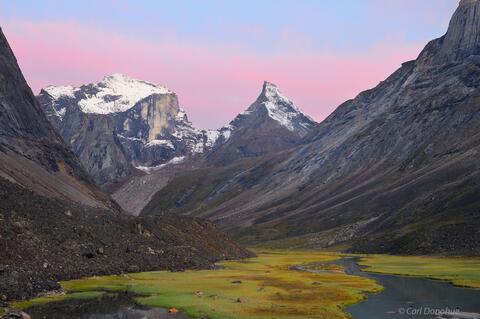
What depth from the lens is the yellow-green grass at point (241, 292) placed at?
54625mm

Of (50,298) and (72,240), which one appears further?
(72,240)

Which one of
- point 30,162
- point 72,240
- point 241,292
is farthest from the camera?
point 30,162

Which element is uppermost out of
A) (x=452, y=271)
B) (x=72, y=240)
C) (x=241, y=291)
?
(x=72, y=240)

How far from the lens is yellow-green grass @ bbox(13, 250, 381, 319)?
54625 mm

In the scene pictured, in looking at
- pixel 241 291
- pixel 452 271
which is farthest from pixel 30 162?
pixel 452 271

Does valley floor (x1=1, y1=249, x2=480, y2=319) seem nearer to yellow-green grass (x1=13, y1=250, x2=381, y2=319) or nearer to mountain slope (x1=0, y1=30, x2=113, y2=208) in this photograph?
yellow-green grass (x1=13, y1=250, x2=381, y2=319)

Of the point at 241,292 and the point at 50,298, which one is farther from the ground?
the point at 50,298

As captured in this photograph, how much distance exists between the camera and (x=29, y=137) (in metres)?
195

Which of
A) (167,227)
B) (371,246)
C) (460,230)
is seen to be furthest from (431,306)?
(371,246)

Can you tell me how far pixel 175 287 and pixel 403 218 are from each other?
142 meters

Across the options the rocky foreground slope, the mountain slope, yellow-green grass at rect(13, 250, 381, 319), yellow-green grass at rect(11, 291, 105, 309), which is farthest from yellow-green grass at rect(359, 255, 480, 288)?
the mountain slope

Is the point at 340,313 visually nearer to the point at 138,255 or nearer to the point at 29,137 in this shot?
the point at 138,255

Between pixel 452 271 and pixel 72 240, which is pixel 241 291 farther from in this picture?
pixel 452 271

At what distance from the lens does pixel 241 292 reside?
226 feet
